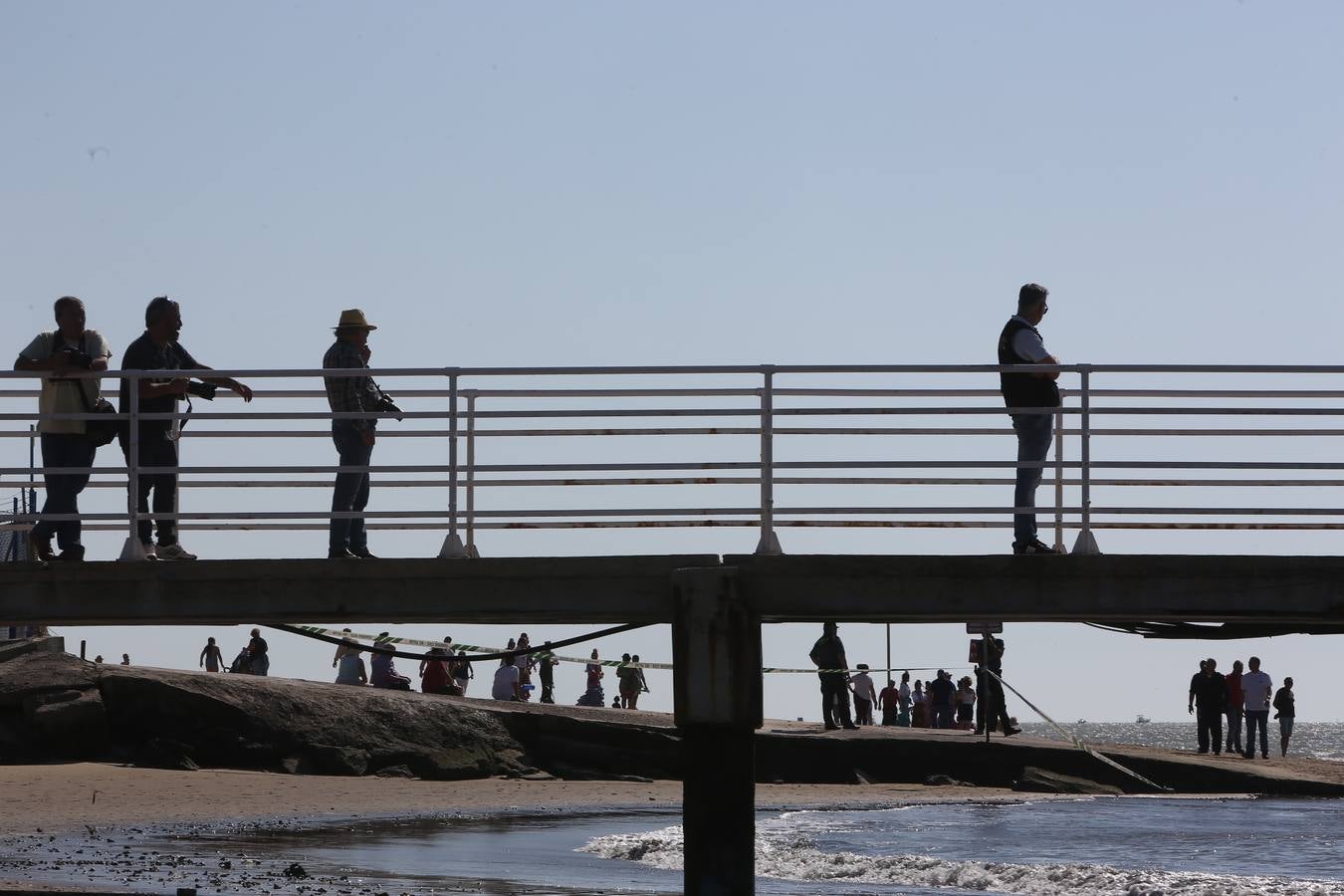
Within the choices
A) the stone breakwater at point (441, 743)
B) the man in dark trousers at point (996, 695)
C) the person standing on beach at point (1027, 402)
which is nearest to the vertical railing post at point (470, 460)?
the person standing on beach at point (1027, 402)

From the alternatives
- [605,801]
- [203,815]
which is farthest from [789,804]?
[203,815]

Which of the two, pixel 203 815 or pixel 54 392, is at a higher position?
pixel 54 392

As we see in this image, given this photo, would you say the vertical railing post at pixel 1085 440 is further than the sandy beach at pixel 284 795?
No

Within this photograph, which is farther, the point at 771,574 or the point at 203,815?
the point at 203,815

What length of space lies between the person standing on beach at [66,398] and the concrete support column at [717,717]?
3.96 meters

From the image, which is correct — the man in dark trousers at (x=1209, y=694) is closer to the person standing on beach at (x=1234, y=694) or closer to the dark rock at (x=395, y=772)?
the person standing on beach at (x=1234, y=694)

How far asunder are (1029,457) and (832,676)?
15427 mm

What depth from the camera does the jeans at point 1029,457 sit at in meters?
12.4

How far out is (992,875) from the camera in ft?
59.0

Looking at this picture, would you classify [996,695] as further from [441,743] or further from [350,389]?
[350,389]

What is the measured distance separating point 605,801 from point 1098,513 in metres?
13.2

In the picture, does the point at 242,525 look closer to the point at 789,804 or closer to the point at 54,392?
the point at 54,392

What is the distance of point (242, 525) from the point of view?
12414 mm

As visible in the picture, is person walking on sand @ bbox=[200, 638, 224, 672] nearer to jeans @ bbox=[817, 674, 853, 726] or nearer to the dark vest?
jeans @ bbox=[817, 674, 853, 726]
